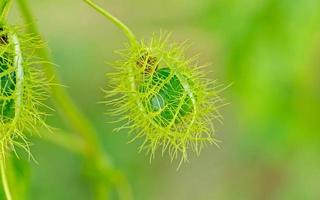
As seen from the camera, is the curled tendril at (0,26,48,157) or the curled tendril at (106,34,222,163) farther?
the curled tendril at (106,34,222,163)

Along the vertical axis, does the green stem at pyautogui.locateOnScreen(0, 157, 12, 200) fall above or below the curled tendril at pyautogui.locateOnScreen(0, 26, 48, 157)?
below

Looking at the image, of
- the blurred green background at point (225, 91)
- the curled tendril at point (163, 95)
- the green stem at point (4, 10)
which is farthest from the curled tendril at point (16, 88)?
the blurred green background at point (225, 91)

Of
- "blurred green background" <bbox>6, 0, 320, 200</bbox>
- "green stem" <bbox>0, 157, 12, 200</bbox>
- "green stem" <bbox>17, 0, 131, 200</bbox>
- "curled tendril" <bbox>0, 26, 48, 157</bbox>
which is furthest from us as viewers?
"blurred green background" <bbox>6, 0, 320, 200</bbox>

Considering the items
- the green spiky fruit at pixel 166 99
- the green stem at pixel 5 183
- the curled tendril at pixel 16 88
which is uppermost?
the curled tendril at pixel 16 88

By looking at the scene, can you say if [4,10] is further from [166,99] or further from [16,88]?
[166,99]

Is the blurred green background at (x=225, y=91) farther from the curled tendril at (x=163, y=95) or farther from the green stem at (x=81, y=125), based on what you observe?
the curled tendril at (x=163, y=95)

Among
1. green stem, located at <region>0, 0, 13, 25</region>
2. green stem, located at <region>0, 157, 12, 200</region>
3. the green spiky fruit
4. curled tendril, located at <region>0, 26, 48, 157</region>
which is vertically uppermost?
green stem, located at <region>0, 0, 13, 25</region>

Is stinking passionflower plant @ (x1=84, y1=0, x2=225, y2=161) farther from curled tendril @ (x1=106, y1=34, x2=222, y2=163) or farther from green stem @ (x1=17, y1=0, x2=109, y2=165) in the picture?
green stem @ (x1=17, y1=0, x2=109, y2=165)

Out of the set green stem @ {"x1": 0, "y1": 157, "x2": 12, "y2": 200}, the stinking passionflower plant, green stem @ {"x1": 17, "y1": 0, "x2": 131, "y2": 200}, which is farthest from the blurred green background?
green stem @ {"x1": 0, "y1": 157, "x2": 12, "y2": 200}
